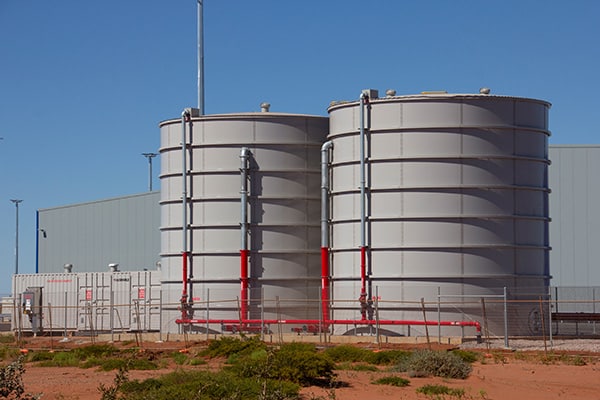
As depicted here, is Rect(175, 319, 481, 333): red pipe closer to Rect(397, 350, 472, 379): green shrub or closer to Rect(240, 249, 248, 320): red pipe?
Rect(240, 249, 248, 320): red pipe

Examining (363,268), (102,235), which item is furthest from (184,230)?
(102,235)

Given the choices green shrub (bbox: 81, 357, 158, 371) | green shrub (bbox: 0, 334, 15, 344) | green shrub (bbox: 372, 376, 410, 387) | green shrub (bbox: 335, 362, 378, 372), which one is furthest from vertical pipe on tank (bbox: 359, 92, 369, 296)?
green shrub (bbox: 0, 334, 15, 344)

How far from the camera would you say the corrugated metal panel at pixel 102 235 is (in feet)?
216

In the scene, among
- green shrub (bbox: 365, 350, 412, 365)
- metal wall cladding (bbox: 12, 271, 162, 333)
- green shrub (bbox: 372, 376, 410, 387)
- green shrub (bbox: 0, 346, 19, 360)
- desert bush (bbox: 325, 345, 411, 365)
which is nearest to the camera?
green shrub (bbox: 372, 376, 410, 387)

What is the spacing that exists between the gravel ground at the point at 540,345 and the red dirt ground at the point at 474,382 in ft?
7.77

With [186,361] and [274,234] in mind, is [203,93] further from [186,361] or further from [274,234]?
[186,361]

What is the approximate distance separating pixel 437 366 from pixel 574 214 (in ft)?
84.4

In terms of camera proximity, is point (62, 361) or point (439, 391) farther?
point (62, 361)

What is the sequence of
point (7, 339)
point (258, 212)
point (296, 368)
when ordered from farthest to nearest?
point (7, 339) → point (258, 212) → point (296, 368)

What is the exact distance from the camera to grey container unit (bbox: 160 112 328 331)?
4112 cm

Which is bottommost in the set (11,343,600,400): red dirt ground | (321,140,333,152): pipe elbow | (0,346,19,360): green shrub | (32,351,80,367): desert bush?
(0,346,19,360): green shrub

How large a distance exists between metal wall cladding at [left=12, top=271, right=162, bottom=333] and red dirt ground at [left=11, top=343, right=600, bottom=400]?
42.6 ft

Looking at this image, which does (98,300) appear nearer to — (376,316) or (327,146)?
(327,146)

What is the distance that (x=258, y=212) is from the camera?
41.2 metres
